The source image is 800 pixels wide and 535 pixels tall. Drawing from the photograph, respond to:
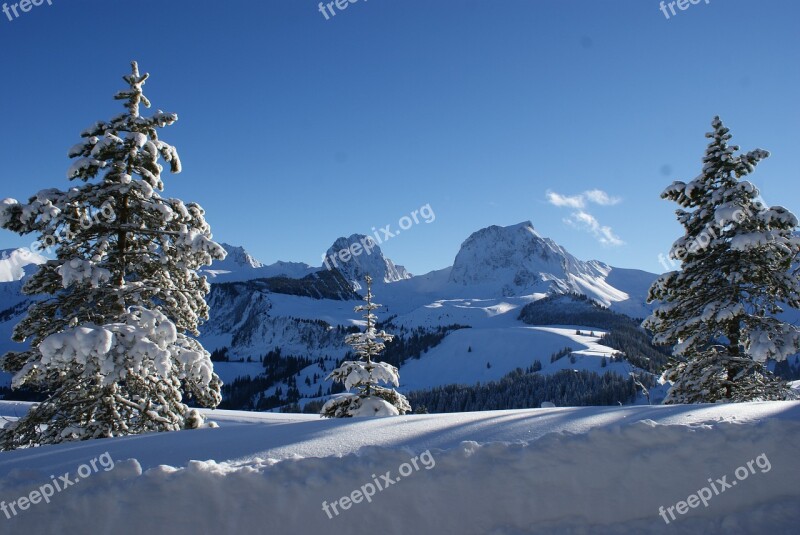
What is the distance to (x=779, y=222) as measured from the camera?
12219 millimetres

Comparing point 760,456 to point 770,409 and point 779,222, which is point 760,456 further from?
point 779,222

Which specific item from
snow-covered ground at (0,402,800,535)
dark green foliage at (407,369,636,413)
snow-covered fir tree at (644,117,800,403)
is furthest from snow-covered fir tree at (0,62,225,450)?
dark green foliage at (407,369,636,413)

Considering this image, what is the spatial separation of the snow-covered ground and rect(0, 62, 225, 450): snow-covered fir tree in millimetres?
2707

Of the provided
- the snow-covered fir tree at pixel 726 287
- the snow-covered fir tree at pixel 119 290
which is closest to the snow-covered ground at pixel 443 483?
the snow-covered fir tree at pixel 119 290

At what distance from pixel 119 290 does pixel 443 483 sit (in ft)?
24.6

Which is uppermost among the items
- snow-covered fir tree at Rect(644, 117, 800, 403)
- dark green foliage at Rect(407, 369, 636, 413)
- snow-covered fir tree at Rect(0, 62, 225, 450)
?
snow-covered fir tree at Rect(0, 62, 225, 450)

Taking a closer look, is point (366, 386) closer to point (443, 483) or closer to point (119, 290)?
point (119, 290)

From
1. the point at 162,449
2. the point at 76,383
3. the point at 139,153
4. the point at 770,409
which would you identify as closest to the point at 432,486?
the point at 162,449

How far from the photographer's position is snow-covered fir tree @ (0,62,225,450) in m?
8.28

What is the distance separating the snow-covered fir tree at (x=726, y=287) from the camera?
12.1 metres

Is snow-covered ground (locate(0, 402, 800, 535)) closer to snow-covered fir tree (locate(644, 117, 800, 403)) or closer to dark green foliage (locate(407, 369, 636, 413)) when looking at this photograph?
snow-covered fir tree (locate(644, 117, 800, 403))

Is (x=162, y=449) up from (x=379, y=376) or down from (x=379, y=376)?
up

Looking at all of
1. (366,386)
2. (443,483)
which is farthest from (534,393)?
(443,483)

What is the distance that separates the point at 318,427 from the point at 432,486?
9.70 feet
